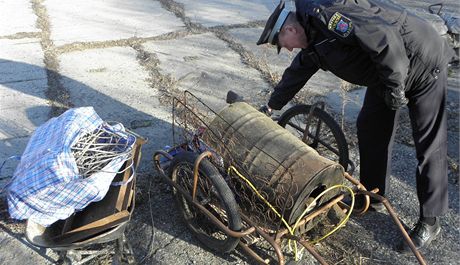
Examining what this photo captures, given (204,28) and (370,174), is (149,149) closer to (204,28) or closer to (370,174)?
(370,174)

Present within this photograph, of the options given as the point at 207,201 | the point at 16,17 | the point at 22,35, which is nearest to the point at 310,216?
the point at 207,201

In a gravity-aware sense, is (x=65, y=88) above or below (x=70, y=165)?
below

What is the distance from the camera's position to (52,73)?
5703 millimetres

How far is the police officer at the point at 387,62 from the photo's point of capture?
8.68 feet

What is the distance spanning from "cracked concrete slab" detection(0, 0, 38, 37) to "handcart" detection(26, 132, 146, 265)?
204 inches

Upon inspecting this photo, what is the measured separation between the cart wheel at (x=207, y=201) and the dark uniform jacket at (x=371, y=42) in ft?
3.93

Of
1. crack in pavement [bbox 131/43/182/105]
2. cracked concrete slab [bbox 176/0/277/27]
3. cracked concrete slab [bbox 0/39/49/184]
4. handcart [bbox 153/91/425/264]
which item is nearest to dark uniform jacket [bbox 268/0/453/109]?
handcart [bbox 153/91/425/264]

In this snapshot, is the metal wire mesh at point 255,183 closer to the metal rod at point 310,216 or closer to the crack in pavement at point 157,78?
the metal rod at point 310,216

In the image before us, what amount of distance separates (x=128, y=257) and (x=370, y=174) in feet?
7.13

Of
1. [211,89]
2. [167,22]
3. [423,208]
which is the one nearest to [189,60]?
[211,89]

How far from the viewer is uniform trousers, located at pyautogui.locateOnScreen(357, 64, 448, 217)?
9.76ft

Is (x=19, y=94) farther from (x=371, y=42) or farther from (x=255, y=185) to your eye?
(x=371, y=42)

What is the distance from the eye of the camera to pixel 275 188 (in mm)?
2816

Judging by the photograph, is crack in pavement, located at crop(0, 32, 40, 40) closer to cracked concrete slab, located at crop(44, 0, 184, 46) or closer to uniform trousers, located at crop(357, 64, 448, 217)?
cracked concrete slab, located at crop(44, 0, 184, 46)
